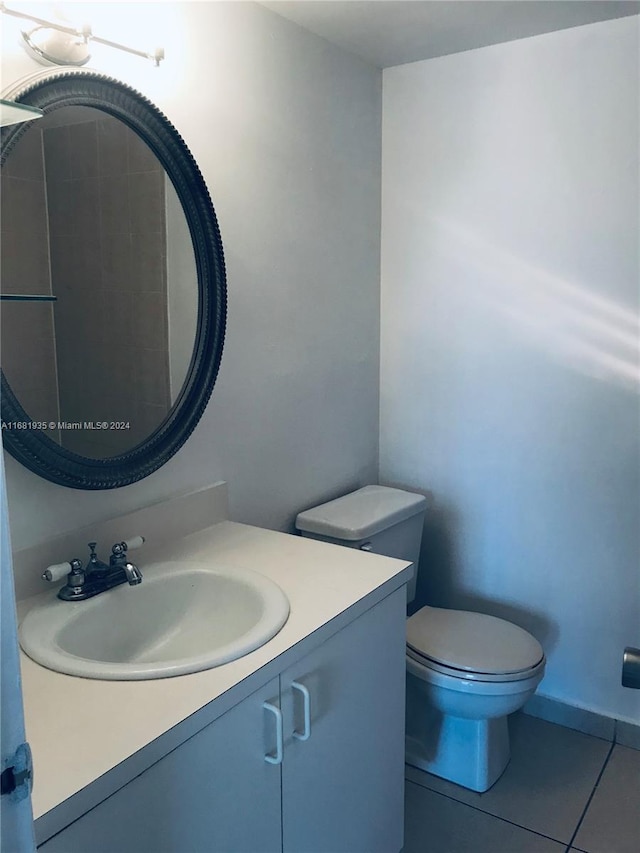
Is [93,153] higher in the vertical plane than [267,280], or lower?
higher

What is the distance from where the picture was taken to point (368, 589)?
1.52 meters

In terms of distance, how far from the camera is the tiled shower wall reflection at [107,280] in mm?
1446

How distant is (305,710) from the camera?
4.30ft

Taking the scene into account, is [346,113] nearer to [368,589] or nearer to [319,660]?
[368,589]

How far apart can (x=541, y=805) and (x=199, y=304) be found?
65.7 inches

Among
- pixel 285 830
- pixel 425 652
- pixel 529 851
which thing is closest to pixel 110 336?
pixel 285 830

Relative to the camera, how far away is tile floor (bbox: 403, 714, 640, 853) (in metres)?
1.90

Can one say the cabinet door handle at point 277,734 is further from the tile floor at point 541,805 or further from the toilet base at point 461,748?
the toilet base at point 461,748

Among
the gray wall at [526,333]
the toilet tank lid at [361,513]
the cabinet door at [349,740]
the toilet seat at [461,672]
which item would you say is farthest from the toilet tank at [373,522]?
the cabinet door at [349,740]

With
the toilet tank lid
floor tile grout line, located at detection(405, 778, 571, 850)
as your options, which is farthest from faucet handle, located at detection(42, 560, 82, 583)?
floor tile grout line, located at detection(405, 778, 571, 850)

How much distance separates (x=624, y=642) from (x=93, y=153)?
6.64ft

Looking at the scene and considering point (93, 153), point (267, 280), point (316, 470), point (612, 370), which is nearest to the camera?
point (93, 153)

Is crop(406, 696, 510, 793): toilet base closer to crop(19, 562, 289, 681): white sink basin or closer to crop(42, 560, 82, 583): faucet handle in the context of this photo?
crop(19, 562, 289, 681): white sink basin

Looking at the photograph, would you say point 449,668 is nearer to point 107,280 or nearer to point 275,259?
point 275,259
